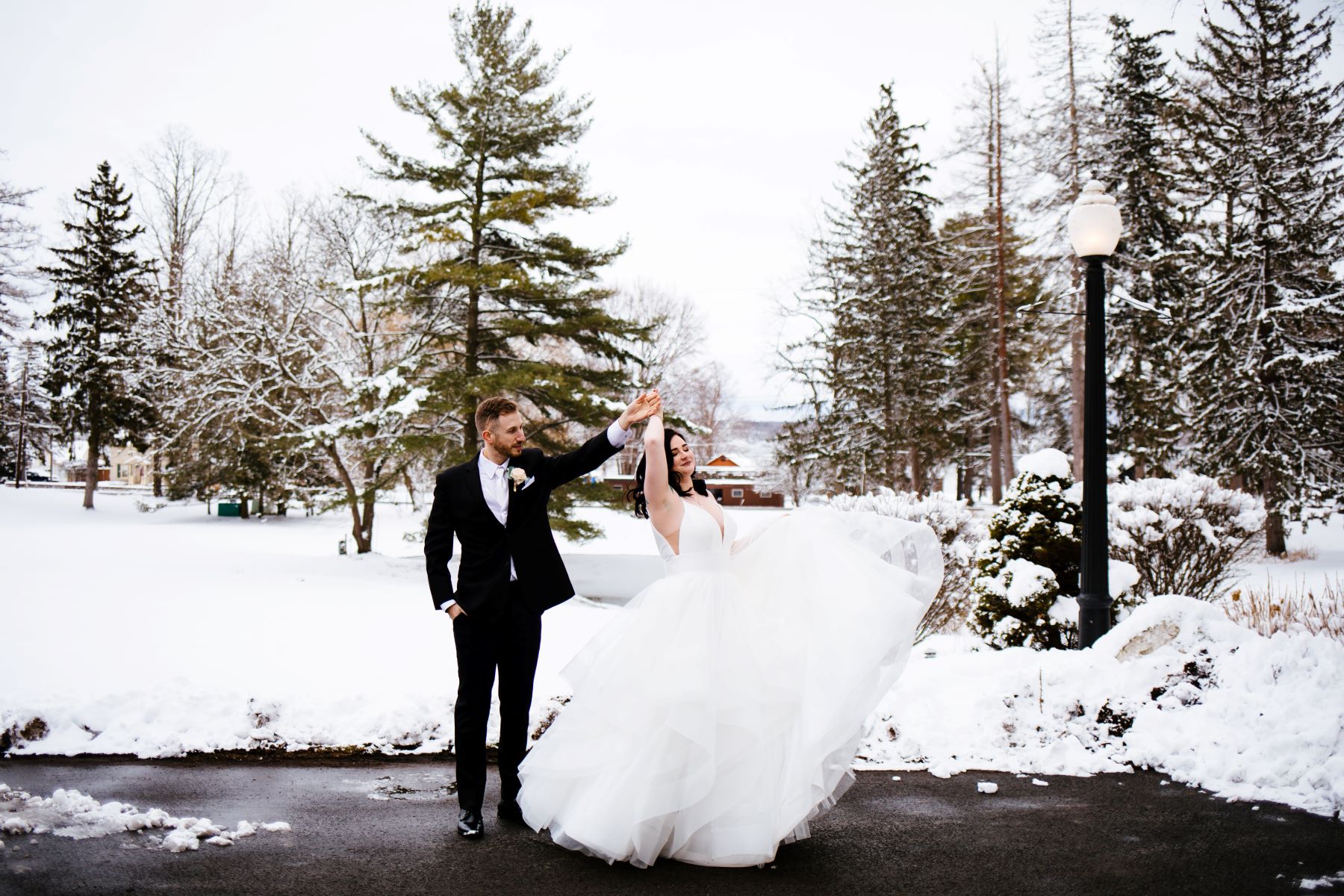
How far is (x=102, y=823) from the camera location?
4.46m

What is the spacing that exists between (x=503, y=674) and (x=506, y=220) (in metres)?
15.7

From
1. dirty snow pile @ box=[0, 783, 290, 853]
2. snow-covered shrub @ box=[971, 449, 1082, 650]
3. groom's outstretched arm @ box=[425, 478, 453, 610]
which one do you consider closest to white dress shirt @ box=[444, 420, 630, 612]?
groom's outstretched arm @ box=[425, 478, 453, 610]

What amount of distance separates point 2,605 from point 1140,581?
14.6m

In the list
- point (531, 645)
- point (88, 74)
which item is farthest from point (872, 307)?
point (531, 645)

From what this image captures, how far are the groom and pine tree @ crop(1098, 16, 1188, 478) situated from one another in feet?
84.8

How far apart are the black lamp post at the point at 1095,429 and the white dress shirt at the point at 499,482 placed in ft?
15.2

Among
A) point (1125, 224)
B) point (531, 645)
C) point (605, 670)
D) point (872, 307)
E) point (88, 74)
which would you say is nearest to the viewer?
point (605, 670)

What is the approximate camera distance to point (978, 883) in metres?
3.95

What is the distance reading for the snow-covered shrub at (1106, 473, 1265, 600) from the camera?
11.0 metres

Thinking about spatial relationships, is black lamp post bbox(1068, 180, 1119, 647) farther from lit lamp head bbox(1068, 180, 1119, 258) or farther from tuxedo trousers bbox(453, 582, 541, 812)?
tuxedo trousers bbox(453, 582, 541, 812)

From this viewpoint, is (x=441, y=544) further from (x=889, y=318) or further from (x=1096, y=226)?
(x=889, y=318)

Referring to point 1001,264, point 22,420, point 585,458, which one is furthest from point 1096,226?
point 22,420

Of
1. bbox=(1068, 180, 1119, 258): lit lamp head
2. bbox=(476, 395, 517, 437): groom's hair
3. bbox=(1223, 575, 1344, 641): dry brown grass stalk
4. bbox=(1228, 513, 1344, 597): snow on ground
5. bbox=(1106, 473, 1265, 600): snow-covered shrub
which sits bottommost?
bbox=(1228, 513, 1344, 597): snow on ground

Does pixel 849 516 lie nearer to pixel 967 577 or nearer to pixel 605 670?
pixel 605 670
